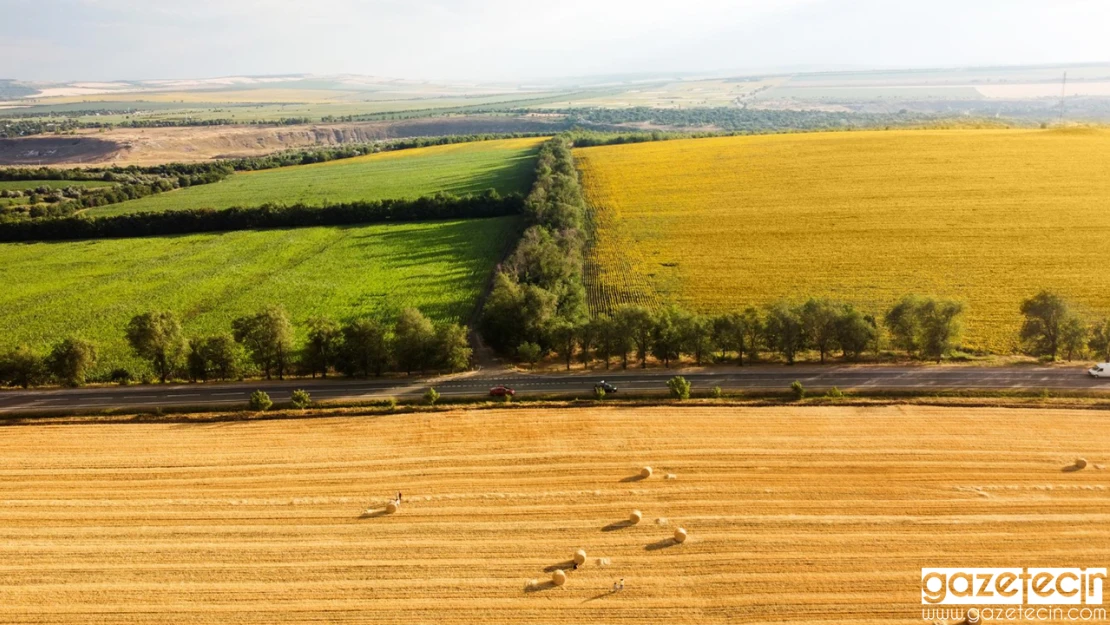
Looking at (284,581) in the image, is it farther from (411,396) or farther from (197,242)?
(197,242)

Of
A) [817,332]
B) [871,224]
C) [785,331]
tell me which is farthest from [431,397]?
[871,224]

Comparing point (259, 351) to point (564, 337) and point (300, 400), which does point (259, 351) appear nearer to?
point (300, 400)

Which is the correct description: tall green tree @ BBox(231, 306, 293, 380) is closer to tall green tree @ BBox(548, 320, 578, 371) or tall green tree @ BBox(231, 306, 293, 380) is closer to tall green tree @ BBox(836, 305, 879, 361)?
tall green tree @ BBox(548, 320, 578, 371)

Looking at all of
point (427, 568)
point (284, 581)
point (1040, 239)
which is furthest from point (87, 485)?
point (1040, 239)

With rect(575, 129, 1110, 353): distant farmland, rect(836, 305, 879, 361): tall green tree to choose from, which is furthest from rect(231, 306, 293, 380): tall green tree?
rect(836, 305, 879, 361): tall green tree

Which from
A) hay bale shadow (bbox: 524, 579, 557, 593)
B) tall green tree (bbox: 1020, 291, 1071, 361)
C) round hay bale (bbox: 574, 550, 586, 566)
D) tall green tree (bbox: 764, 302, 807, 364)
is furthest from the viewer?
tall green tree (bbox: 764, 302, 807, 364)

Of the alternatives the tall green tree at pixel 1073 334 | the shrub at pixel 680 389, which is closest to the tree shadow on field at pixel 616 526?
the shrub at pixel 680 389

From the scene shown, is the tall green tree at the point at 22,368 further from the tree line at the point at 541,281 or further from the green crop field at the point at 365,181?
the green crop field at the point at 365,181
